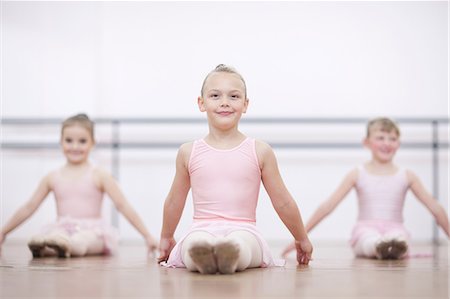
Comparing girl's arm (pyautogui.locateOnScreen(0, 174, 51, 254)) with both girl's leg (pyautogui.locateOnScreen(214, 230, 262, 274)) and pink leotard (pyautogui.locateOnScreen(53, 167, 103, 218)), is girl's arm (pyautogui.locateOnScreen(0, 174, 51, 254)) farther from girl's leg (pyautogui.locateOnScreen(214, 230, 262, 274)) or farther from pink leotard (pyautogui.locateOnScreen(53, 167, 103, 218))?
girl's leg (pyautogui.locateOnScreen(214, 230, 262, 274))

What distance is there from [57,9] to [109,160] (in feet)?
3.53

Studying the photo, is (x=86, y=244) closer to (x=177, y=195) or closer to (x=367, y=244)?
(x=177, y=195)

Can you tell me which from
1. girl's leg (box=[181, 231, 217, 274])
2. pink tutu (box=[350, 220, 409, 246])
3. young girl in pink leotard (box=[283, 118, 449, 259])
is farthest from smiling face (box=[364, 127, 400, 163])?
girl's leg (box=[181, 231, 217, 274])

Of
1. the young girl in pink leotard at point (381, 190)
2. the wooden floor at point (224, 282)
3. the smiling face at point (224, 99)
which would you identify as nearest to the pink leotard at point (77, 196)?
the wooden floor at point (224, 282)

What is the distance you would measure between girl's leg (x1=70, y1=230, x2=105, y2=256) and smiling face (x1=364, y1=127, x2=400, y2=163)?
123 centimetres

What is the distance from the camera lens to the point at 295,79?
4750mm

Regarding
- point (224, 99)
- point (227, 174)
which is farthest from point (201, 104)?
point (227, 174)

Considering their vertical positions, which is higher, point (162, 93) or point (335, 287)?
point (162, 93)

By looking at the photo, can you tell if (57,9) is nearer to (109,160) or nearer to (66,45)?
(66,45)

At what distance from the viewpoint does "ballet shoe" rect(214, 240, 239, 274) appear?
1.89m

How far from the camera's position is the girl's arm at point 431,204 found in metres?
3.11

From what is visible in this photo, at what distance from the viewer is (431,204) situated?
314 cm

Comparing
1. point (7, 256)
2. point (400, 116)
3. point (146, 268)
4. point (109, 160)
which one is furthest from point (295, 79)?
point (146, 268)

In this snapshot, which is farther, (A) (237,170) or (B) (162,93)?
(B) (162,93)
